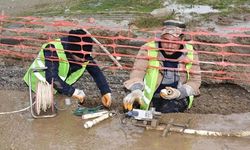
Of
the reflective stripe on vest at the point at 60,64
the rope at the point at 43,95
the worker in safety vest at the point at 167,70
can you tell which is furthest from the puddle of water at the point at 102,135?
the reflective stripe on vest at the point at 60,64

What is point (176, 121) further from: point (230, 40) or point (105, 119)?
point (230, 40)

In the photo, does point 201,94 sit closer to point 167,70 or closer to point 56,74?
point 167,70

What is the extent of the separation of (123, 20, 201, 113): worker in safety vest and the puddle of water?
0.35 m

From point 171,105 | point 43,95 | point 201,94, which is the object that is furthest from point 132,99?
point 201,94

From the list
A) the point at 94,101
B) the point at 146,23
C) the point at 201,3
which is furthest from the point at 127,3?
the point at 94,101

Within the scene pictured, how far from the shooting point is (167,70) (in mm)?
6227

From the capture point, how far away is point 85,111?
6102 mm

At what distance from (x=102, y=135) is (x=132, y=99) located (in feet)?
1.87

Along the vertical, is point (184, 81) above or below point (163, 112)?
above

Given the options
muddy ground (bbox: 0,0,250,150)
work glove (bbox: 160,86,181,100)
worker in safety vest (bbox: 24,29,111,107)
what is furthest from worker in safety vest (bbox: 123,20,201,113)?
worker in safety vest (bbox: 24,29,111,107)

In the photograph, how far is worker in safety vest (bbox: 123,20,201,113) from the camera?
5.96 meters

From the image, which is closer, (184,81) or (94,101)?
(184,81)

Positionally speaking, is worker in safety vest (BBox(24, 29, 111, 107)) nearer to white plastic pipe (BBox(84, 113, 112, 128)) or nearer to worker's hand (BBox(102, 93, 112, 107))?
worker's hand (BBox(102, 93, 112, 107))

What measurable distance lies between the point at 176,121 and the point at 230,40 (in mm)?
Answer: 4390
